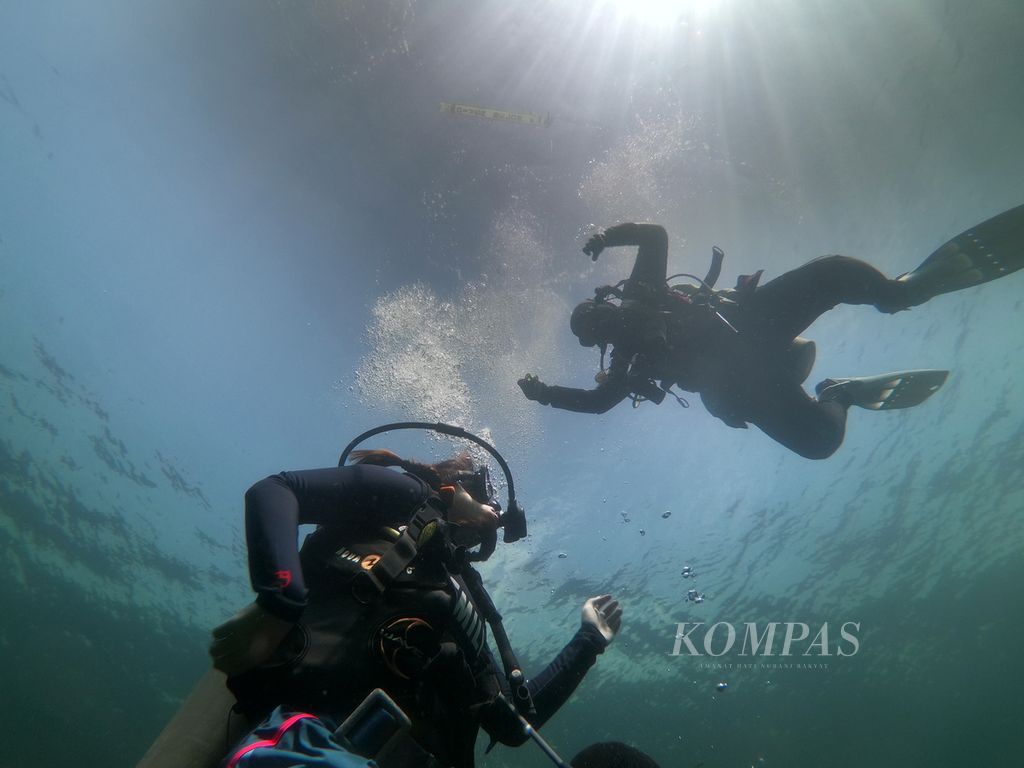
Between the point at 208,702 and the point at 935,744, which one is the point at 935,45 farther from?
the point at 935,744

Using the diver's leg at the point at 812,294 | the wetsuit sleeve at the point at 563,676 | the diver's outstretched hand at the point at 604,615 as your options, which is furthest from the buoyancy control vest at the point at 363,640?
the diver's leg at the point at 812,294

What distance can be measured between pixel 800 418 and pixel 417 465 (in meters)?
5.39

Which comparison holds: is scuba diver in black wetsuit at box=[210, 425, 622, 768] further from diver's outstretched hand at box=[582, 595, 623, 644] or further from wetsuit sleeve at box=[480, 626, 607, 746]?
diver's outstretched hand at box=[582, 595, 623, 644]

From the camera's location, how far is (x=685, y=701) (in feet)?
95.0

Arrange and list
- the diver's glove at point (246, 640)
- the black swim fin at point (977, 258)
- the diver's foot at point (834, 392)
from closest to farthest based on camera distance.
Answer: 1. the diver's glove at point (246, 640)
2. the black swim fin at point (977, 258)
3. the diver's foot at point (834, 392)

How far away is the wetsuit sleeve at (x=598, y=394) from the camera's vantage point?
5922 mm

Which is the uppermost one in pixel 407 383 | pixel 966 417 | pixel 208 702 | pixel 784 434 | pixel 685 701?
pixel 966 417

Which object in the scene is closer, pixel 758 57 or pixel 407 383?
pixel 758 57

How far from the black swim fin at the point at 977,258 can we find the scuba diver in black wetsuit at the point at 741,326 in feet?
0.05

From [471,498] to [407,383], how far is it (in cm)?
1092

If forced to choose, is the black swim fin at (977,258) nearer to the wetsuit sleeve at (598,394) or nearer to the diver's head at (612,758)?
the wetsuit sleeve at (598,394)

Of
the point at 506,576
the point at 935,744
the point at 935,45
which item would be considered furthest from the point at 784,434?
the point at 935,744

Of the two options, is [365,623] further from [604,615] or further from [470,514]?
[604,615]

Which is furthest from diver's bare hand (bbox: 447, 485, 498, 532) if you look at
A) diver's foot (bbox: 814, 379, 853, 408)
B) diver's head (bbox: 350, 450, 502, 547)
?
diver's foot (bbox: 814, 379, 853, 408)
